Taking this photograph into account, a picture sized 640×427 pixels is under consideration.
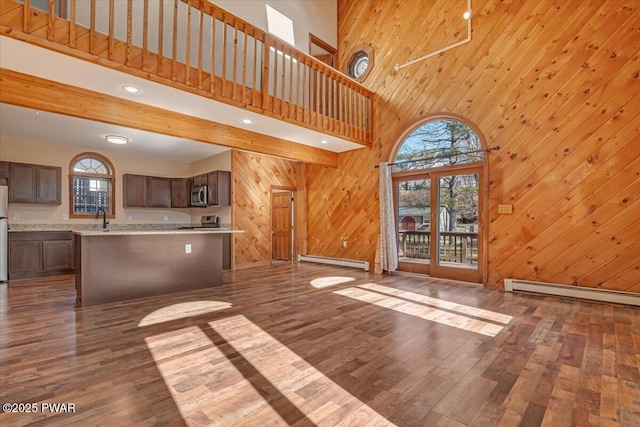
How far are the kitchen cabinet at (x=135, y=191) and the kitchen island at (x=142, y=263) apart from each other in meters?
3.21

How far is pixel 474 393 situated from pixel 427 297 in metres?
2.40

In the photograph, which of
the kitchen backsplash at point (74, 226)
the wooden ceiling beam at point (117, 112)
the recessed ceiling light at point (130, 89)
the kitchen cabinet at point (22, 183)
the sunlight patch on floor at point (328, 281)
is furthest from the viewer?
the kitchen backsplash at point (74, 226)

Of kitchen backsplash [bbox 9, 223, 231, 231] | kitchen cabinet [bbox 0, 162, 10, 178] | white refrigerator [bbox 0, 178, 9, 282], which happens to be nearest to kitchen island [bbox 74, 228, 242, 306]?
kitchen backsplash [bbox 9, 223, 231, 231]

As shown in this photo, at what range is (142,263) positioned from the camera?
165 inches

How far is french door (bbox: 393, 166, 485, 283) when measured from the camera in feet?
16.8

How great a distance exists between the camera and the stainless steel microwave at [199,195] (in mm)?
6750

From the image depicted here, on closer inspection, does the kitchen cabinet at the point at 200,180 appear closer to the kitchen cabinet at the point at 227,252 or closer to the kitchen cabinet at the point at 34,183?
the kitchen cabinet at the point at 227,252

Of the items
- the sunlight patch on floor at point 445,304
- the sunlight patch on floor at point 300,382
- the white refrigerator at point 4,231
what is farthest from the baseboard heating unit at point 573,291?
the white refrigerator at point 4,231

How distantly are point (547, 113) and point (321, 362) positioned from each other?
4.66 m

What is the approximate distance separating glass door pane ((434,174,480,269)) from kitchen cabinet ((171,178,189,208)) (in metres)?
5.90

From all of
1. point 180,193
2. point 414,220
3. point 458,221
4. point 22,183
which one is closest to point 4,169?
point 22,183

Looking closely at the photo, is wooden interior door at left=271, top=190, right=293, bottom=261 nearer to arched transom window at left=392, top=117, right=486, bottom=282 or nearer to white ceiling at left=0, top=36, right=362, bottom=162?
white ceiling at left=0, top=36, right=362, bottom=162

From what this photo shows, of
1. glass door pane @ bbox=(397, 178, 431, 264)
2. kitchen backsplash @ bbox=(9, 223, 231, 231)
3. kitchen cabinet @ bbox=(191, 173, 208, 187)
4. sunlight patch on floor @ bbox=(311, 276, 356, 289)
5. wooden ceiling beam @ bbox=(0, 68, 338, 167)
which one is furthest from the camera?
kitchen cabinet @ bbox=(191, 173, 208, 187)

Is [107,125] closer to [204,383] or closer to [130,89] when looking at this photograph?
[130,89]
